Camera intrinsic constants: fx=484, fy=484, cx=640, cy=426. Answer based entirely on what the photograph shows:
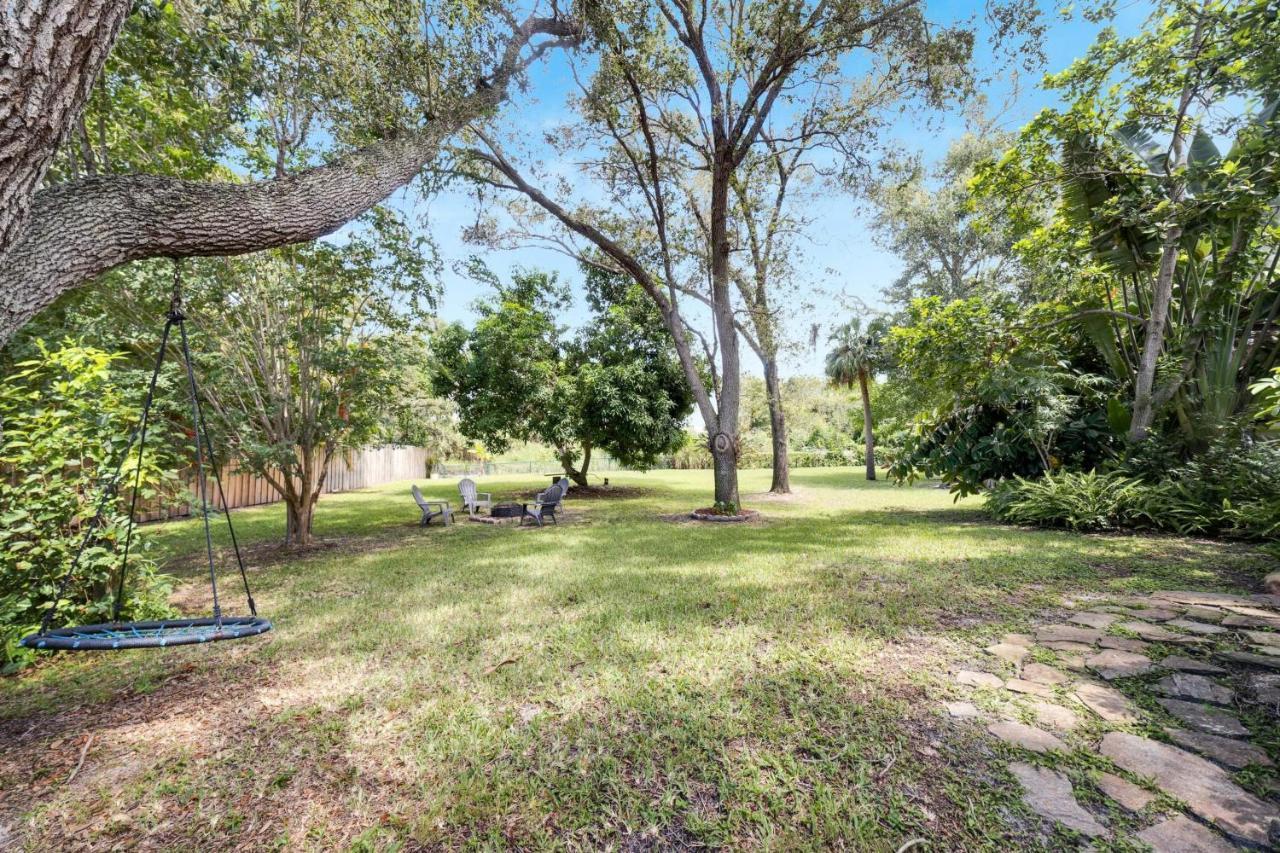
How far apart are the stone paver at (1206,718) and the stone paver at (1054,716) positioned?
0.53 m

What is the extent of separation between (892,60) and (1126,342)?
7048 mm

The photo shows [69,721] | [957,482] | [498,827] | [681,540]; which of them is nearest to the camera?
[498,827]

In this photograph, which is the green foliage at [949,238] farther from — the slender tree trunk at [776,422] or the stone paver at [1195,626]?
the stone paver at [1195,626]

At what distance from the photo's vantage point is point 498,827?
2.02m

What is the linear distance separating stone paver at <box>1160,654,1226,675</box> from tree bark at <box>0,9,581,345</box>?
20.9 ft

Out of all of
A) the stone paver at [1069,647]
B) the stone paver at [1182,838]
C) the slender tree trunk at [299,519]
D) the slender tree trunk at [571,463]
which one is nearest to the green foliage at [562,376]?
the slender tree trunk at [571,463]

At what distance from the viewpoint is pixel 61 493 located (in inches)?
141

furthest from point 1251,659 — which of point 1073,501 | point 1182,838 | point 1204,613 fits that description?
point 1073,501

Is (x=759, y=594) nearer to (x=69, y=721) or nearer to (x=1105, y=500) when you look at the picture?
(x=69, y=721)

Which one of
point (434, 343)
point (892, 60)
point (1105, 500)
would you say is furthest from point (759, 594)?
point (434, 343)

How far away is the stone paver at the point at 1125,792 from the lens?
1984mm

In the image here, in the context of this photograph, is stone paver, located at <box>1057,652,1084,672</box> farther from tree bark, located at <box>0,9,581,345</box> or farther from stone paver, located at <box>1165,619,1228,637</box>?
tree bark, located at <box>0,9,581,345</box>

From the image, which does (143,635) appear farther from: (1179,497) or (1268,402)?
(1268,402)

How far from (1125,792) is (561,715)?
2.63m
